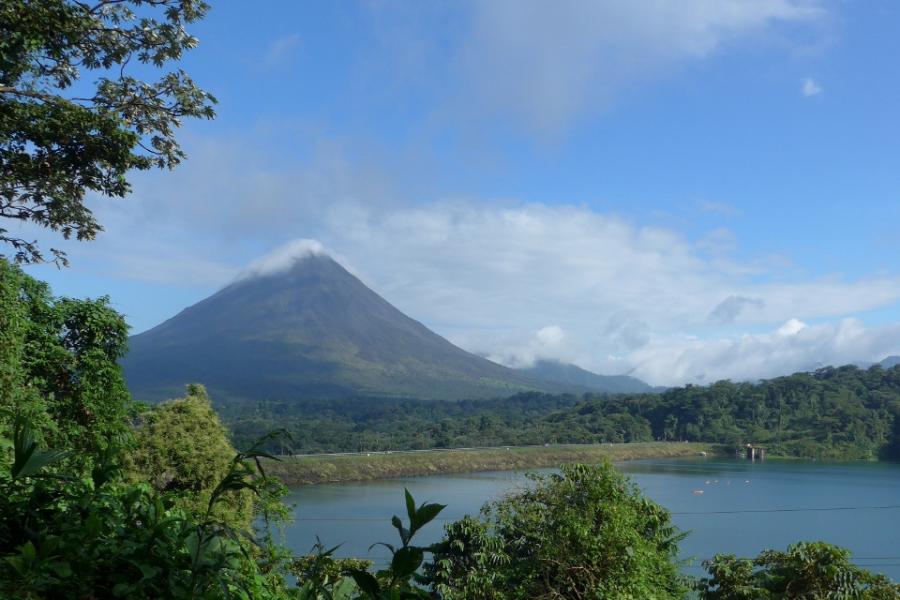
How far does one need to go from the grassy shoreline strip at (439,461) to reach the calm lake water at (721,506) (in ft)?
4.96

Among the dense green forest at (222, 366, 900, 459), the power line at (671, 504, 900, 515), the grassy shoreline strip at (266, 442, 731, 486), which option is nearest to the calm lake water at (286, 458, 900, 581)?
the power line at (671, 504, 900, 515)

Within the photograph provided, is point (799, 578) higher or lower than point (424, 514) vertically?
lower

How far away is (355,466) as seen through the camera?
51.2 metres

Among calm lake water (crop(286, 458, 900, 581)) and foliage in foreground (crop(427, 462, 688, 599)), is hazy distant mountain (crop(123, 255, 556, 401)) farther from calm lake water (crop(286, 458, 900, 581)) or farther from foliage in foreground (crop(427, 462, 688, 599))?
foliage in foreground (crop(427, 462, 688, 599))

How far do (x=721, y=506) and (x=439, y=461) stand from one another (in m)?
22.0

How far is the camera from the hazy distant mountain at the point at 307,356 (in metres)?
146

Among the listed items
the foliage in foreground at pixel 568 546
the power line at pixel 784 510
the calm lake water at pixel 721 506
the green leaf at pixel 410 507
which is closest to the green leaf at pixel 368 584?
the green leaf at pixel 410 507

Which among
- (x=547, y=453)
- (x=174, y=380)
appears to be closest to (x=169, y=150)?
(x=547, y=453)

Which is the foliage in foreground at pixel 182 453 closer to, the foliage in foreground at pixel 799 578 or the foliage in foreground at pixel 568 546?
the foliage in foreground at pixel 568 546

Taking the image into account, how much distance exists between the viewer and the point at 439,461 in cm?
5562

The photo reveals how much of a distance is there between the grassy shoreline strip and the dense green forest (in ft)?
21.7

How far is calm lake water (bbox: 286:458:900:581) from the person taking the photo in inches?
1139

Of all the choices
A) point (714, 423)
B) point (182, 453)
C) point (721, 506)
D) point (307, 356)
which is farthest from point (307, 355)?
point (182, 453)

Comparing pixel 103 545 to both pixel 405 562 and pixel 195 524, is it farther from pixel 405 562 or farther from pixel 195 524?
pixel 405 562
